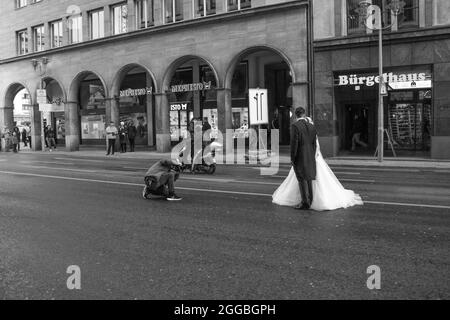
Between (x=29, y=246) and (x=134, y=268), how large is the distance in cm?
186

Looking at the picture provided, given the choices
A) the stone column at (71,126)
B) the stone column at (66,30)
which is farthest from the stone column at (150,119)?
the stone column at (66,30)

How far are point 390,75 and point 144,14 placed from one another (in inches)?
612

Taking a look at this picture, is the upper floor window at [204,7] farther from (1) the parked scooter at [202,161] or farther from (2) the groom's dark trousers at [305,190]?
(2) the groom's dark trousers at [305,190]

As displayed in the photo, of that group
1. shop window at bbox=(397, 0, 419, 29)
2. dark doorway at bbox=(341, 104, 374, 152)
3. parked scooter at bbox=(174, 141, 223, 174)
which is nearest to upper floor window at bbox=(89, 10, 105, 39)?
dark doorway at bbox=(341, 104, 374, 152)

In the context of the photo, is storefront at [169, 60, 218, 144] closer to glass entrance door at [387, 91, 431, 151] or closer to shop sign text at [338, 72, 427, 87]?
shop sign text at [338, 72, 427, 87]

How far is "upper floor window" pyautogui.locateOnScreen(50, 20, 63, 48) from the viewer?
1391 inches

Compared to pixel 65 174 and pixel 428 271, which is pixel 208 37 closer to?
pixel 65 174

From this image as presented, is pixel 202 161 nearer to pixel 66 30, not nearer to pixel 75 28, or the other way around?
pixel 75 28

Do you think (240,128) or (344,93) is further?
(240,128)

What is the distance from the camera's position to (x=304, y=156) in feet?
27.9

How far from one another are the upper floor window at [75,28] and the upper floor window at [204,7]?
986 centimetres

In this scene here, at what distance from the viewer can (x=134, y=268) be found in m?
5.25

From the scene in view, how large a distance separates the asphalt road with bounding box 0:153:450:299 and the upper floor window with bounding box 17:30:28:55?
102ft
